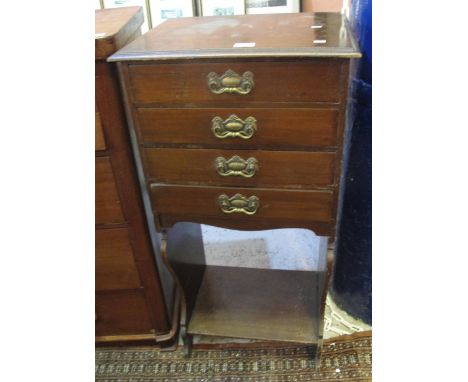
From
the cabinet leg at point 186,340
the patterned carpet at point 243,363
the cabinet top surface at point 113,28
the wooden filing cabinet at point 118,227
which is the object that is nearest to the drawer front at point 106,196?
the wooden filing cabinet at point 118,227

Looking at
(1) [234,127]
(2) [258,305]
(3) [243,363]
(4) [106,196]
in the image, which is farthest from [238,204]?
(3) [243,363]

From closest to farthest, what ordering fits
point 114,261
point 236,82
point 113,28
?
point 236,82 → point 113,28 → point 114,261

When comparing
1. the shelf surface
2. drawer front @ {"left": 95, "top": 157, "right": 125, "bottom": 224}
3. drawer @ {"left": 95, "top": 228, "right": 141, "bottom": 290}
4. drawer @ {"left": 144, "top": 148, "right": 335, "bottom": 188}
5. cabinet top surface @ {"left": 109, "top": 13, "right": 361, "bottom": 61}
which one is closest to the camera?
cabinet top surface @ {"left": 109, "top": 13, "right": 361, "bottom": 61}

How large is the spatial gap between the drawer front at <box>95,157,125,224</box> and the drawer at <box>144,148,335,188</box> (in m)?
0.11

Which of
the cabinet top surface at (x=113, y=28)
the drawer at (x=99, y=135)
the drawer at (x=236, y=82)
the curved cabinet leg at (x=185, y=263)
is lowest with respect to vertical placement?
the curved cabinet leg at (x=185, y=263)

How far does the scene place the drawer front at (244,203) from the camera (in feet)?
3.12

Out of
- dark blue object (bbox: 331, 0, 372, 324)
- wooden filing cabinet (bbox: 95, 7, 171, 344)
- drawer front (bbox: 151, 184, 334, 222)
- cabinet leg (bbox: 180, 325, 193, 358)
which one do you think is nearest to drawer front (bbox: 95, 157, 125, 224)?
wooden filing cabinet (bbox: 95, 7, 171, 344)

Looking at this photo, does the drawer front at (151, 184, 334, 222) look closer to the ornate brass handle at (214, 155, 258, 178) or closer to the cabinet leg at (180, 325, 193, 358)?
the ornate brass handle at (214, 155, 258, 178)

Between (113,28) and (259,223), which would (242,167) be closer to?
(259,223)

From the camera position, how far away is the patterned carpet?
1243 mm

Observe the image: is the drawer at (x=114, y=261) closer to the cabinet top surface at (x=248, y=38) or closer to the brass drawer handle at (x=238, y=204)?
the brass drawer handle at (x=238, y=204)

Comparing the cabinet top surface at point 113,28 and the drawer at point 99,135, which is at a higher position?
the cabinet top surface at point 113,28

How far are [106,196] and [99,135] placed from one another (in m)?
0.17

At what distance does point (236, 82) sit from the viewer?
83cm
